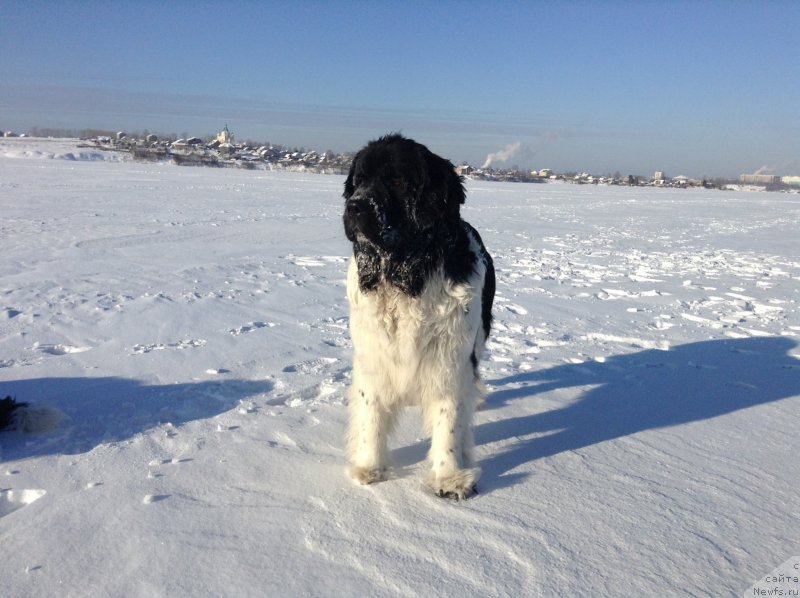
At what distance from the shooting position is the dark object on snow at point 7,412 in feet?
11.8

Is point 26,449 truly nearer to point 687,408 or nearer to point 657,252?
point 687,408

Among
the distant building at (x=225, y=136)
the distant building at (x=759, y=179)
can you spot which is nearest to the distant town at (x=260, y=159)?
the distant building at (x=225, y=136)

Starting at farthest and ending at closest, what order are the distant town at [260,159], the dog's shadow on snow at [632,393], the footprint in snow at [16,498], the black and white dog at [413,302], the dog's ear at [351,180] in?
1. the distant town at [260,159]
2. the dog's shadow on snow at [632,393]
3. the dog's ear at [351,180]
4. the black and white dog at [413,302]
5. the footprint in snow at [16,498]

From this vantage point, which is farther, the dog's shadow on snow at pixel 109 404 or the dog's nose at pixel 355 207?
the dog's shadow on snow at pixel 109 404

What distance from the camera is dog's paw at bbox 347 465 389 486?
129 inches

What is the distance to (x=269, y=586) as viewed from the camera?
93.1 inches

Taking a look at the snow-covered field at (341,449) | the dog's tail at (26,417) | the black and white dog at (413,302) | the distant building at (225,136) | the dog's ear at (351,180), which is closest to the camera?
the snow-covered field at (341,449)

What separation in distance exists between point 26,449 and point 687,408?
15.2 feet

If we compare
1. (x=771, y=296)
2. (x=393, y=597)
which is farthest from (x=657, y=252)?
(x=393, y=597)

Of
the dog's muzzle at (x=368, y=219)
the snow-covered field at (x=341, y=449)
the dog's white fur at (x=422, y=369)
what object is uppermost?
the dog's muzzle at (x=368, y=219)

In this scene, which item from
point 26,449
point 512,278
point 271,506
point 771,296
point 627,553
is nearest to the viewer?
point 627,553

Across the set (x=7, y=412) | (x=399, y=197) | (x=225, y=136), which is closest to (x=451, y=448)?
(x=399, y=197)

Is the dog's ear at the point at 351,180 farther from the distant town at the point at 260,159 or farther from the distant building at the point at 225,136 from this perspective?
the distant building at the point at 225,136

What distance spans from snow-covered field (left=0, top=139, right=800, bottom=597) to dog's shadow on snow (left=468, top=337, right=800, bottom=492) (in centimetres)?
3
